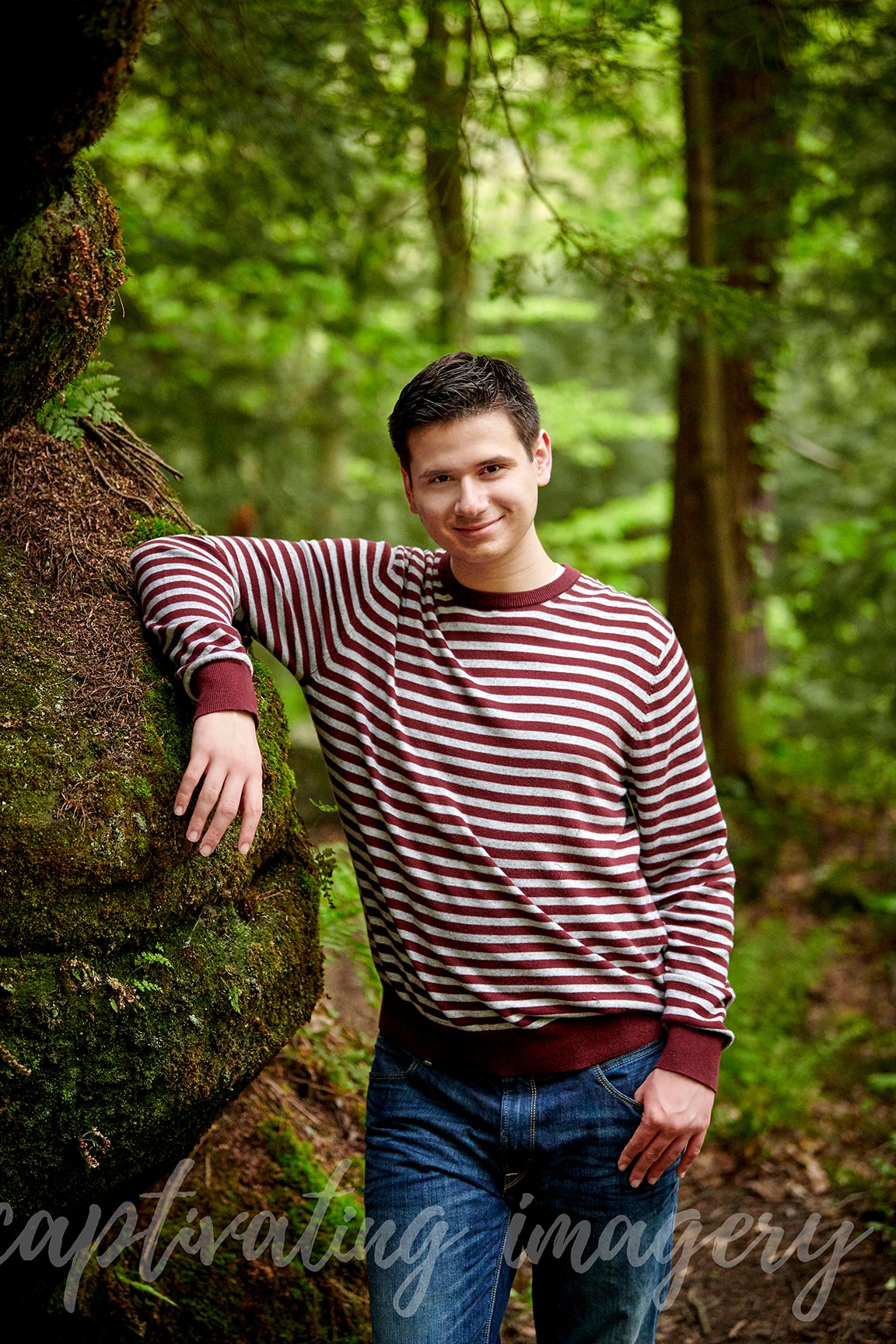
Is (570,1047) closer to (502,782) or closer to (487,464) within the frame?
(502,782)

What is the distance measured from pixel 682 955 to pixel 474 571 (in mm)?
1054

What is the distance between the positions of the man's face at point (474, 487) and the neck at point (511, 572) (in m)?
0.03

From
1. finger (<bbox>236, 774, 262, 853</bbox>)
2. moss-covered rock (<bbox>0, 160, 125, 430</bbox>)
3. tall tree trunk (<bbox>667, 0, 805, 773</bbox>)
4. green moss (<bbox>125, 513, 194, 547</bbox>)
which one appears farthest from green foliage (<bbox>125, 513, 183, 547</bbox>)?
tall tree trunk (<bbox>667, 0, 805, 773</bbox>)

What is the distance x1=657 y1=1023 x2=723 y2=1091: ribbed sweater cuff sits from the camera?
2.35m

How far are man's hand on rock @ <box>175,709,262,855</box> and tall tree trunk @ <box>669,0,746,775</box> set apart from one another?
19.2 feet

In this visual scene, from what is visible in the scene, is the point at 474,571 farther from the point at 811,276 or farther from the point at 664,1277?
the point at 811,276

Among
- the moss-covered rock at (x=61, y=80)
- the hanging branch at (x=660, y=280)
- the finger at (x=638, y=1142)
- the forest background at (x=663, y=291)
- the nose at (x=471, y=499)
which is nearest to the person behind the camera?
the moss-covered rock at (x=61, y=80)

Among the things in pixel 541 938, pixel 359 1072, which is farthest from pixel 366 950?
pixel 541 938

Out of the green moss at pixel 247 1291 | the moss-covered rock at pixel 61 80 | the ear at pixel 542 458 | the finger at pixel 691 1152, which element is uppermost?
the moss-covered rock at pixel 61 80

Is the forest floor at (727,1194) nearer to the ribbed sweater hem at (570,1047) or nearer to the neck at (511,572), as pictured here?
the ribbed sweater hem at (570,1047)

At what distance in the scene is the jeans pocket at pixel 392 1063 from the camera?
2468mm

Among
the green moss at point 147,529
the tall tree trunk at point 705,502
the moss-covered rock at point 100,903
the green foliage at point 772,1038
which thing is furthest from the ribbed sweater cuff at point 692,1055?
the tall tree trunk at point 705,502

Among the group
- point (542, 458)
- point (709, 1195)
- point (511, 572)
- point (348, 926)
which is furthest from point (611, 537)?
point (511, 572)

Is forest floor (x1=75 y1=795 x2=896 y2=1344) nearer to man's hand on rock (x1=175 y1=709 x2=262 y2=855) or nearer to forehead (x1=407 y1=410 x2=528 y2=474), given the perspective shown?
man's hand on rock (x1=175 y1=709 x2=262 y2=855)
